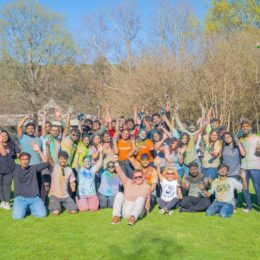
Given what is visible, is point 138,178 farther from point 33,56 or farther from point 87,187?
point 33,56

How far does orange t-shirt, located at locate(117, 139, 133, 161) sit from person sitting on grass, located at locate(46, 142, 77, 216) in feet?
4.63

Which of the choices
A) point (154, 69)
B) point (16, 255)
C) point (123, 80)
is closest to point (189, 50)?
point (154, 69)

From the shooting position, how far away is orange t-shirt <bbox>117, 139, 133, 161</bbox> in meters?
8.74

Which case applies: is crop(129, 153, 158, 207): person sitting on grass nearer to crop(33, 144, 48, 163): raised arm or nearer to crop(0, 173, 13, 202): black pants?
crop(33, 144, 48, 163): raised arm

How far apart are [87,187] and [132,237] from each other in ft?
7.36

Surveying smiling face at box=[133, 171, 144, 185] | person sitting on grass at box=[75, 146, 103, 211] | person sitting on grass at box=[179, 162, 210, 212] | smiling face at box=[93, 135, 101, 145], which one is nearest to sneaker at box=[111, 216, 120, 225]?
smiling face at box=[133, 171, 144, 185]

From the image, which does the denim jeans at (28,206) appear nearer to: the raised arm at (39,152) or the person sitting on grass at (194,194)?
the raised arm at (39,152)

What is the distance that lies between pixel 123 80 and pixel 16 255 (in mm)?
24848

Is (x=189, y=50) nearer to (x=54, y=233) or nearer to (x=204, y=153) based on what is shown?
(x=204, y=153)

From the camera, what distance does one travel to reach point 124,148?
28.8ft

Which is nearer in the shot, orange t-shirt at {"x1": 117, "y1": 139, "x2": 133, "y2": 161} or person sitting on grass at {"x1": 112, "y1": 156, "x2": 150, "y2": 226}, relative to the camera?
person sitting on grass at {"x1": 112, "y1": 156, "x2": 150, "y2": 226}

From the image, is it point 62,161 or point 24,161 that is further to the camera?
point 62,161

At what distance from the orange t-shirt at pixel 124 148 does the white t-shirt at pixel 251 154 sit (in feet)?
9.07

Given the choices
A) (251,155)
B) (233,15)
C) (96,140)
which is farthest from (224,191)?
(233,15)
